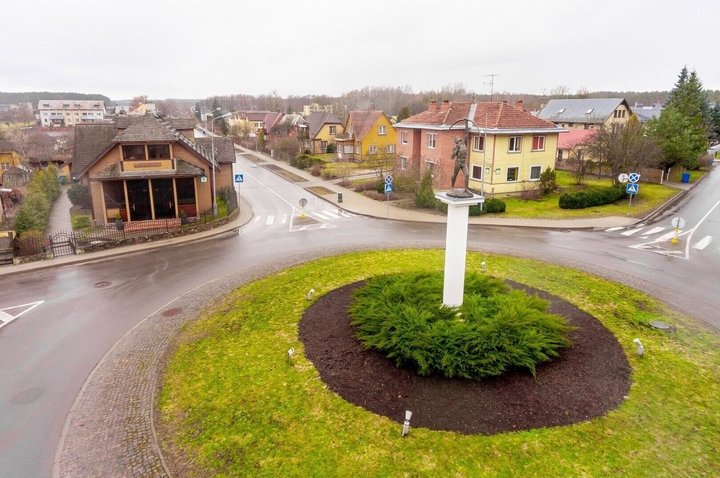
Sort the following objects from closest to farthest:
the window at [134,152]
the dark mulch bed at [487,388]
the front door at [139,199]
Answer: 1. the dark mulch bed at [487,388]
2. the window at [134,152]
3. the front door at [139,199]

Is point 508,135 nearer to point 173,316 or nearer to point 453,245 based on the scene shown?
point 453,245

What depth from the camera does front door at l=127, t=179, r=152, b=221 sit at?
98.5 feet

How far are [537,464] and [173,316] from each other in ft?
39.4

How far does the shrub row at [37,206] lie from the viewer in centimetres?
2782

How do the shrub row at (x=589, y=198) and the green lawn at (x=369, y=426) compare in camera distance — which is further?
the shrub row at (x=589, y=198)

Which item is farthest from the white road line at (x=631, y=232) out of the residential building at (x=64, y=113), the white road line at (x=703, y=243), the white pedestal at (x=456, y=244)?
the residential building at (x=64, y=113)

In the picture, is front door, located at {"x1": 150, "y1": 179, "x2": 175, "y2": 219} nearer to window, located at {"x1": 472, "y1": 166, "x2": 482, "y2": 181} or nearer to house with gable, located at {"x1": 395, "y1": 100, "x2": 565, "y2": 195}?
house with gable, located at {"x1": 395, "y1": 100, "x2": 565, "y2": 195}

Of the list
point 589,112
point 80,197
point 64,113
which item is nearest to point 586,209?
point 80,197

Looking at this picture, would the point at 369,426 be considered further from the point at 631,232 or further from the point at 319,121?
the point at 319,121

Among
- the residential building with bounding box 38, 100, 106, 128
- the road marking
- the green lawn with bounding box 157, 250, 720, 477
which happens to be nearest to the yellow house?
the road marking

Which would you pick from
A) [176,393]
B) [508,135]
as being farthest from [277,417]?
[508,135]

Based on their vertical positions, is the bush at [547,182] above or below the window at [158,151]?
below

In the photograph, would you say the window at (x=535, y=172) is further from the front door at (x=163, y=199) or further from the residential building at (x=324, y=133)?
the residential building at (x=324, y=133)

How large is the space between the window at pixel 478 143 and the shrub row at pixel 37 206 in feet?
102
